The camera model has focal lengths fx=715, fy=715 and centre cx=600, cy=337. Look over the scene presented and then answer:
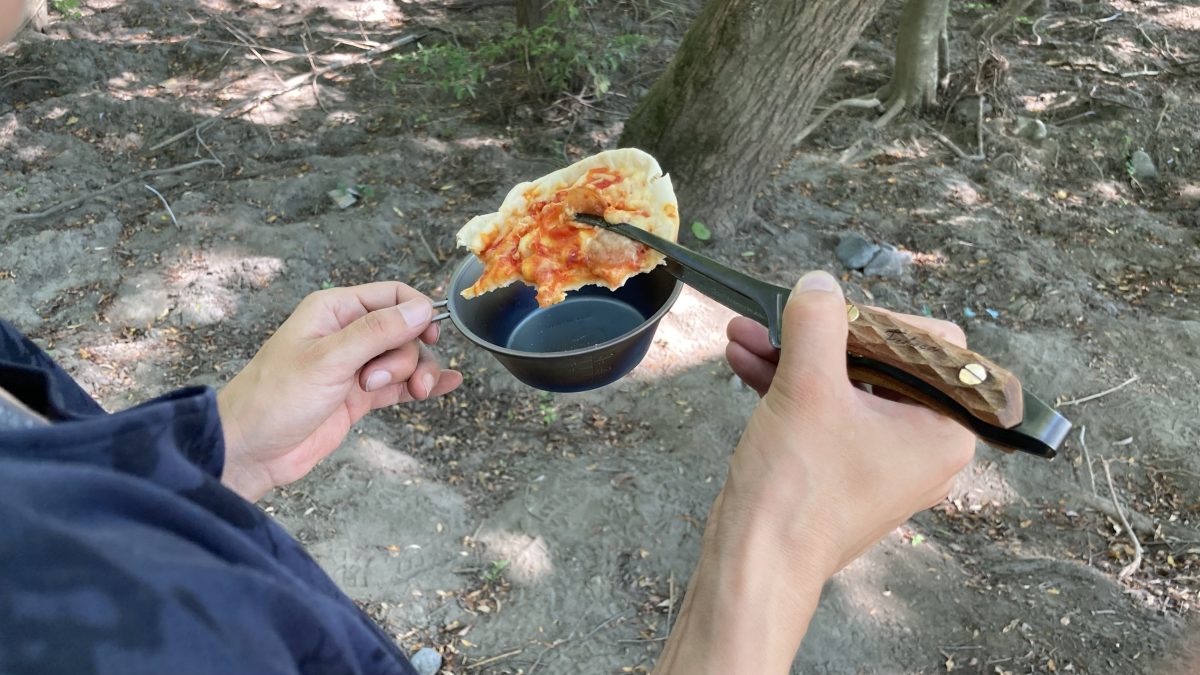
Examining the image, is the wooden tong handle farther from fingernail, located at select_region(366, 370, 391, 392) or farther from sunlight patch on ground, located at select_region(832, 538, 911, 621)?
sunlight patch on ground, located at select_region(832, 538, 911, 621)

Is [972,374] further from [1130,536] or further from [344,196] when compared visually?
[344,196]

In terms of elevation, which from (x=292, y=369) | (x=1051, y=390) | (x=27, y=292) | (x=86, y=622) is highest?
(x=86, y=622)

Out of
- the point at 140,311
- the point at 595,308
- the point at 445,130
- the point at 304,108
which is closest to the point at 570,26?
the point at 445,130

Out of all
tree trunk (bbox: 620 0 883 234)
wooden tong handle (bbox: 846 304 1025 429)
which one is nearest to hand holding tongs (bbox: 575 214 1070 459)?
wooden tong handle (bbox: 846 304 1025 429)

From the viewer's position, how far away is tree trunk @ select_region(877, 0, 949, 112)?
5.83 m

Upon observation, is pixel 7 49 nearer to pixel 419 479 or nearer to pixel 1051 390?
pixel 419 479

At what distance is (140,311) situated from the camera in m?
4.21

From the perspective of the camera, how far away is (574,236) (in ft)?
6.56

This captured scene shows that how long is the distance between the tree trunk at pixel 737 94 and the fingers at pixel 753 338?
238 cm

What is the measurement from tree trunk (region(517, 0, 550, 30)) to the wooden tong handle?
5024 mm

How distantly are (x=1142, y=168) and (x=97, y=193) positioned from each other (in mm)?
7858

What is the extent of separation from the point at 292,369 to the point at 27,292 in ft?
13.0

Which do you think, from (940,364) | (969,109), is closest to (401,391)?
(940,364)

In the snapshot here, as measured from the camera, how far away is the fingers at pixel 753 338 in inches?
71.5
